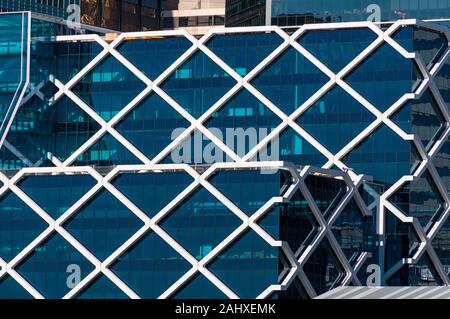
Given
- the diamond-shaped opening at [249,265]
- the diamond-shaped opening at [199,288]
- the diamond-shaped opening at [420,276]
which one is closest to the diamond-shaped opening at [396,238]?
the diamond-shaped opening at [420,276]

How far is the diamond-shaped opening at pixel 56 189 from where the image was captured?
17075 cm

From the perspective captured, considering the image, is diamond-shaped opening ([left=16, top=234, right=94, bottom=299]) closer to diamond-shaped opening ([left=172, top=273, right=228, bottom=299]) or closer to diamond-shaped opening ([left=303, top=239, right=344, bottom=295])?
diamond-shaped opening ([left=172, top=273, right=228, bottom=299])

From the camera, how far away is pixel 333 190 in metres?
172

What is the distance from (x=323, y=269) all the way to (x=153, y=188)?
19732 mm

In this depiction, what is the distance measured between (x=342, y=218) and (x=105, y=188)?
1004 inches

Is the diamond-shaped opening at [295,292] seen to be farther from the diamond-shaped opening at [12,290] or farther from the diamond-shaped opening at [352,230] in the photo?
the diamond-shaped opening at [12,290]

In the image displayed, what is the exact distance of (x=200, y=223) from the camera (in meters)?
164

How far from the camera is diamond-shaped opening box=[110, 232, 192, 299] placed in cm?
16550

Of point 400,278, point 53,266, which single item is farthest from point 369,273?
point 53,266

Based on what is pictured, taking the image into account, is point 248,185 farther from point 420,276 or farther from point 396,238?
point 420,276

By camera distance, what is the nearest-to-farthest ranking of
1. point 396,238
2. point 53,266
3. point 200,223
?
point 200,223 < point 53,266 < point 396,238

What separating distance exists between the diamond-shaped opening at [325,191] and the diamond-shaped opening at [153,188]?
41.8ft

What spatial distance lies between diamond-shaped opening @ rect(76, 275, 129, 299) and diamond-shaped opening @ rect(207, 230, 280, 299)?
447 inches
